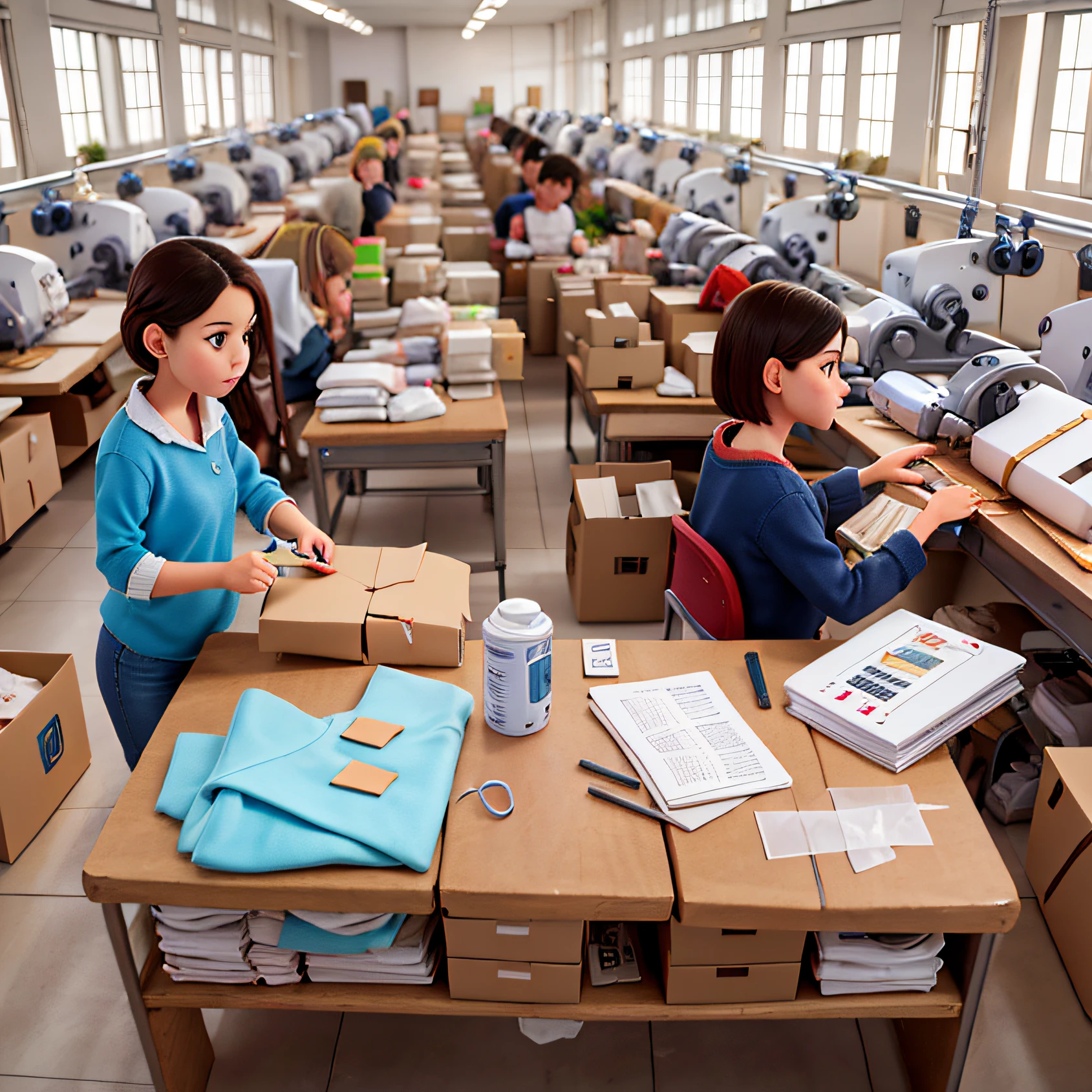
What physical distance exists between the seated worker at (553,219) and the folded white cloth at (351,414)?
399cm

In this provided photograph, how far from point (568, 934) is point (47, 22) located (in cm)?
710

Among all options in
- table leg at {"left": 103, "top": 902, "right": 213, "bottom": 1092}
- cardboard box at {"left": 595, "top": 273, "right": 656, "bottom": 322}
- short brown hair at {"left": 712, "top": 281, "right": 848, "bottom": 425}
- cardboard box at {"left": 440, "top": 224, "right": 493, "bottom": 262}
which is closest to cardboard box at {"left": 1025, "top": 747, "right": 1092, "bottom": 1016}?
short brown hair at {"left": 712, "top": 281, "right": 848, "bottom": 425}

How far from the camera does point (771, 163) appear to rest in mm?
5992

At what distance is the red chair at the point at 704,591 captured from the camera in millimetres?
2031

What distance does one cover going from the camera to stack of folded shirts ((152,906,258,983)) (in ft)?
4.78

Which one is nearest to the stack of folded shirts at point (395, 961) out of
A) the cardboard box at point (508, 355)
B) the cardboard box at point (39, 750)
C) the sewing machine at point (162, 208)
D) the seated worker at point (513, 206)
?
the cardboard box at point (39, 750)

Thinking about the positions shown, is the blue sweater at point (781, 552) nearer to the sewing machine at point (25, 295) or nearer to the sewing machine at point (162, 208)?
the sewing machine at point (25, 295)

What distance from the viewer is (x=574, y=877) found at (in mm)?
1329

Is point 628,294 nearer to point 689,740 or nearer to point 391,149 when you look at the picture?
point 689,740

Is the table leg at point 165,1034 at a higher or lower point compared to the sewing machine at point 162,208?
lower

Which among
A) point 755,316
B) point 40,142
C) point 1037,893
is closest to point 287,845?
point 755,316

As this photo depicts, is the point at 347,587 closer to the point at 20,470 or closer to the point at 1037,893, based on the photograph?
the point at 1037,893

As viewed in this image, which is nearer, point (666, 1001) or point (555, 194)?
point (666, 1001)

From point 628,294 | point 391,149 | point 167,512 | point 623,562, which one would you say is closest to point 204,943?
point 167,512
